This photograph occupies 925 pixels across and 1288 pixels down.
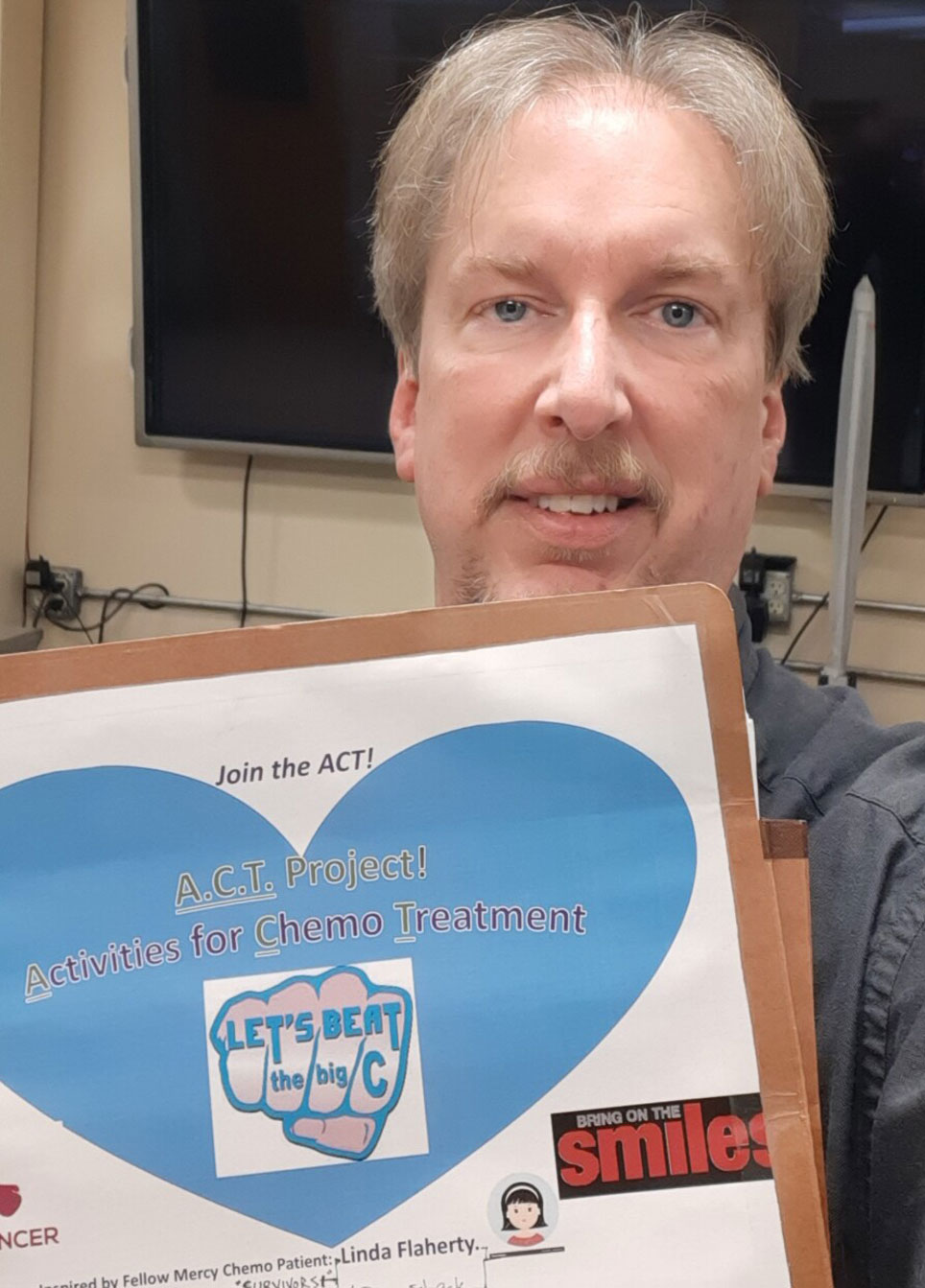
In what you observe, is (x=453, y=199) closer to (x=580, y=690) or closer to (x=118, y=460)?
(x=580, y=690)

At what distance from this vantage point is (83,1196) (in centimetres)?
63

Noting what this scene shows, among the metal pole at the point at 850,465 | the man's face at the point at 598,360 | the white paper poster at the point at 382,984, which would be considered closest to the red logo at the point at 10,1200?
the white paper poster at the point at 382,984

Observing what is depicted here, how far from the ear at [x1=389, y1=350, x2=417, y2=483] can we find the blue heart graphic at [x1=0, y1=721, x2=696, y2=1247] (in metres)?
0.47

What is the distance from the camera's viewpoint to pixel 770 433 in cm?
106

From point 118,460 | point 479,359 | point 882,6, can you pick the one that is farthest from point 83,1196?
point 118,460

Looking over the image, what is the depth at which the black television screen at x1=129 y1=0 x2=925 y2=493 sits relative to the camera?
87.7 inches

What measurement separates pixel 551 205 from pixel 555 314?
7cm

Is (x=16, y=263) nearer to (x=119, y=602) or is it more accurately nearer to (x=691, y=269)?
(x=119, y=602)

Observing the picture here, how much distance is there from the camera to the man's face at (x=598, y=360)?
0.89 meters

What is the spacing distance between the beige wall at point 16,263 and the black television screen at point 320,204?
0.31 metres

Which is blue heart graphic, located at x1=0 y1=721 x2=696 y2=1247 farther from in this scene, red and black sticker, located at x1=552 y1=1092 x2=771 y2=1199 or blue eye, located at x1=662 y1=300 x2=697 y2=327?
blue eye, located at x1=662 y1=300 x2=697 y2=327

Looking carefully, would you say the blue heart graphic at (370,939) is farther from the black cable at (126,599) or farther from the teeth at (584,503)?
the black cable at (126,599)

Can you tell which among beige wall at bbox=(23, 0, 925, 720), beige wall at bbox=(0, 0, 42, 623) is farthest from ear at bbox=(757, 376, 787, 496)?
beige wall at bbox=(0, 0, 42, 623)

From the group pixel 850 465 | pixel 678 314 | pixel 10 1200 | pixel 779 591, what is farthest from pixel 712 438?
pixel 779 591
